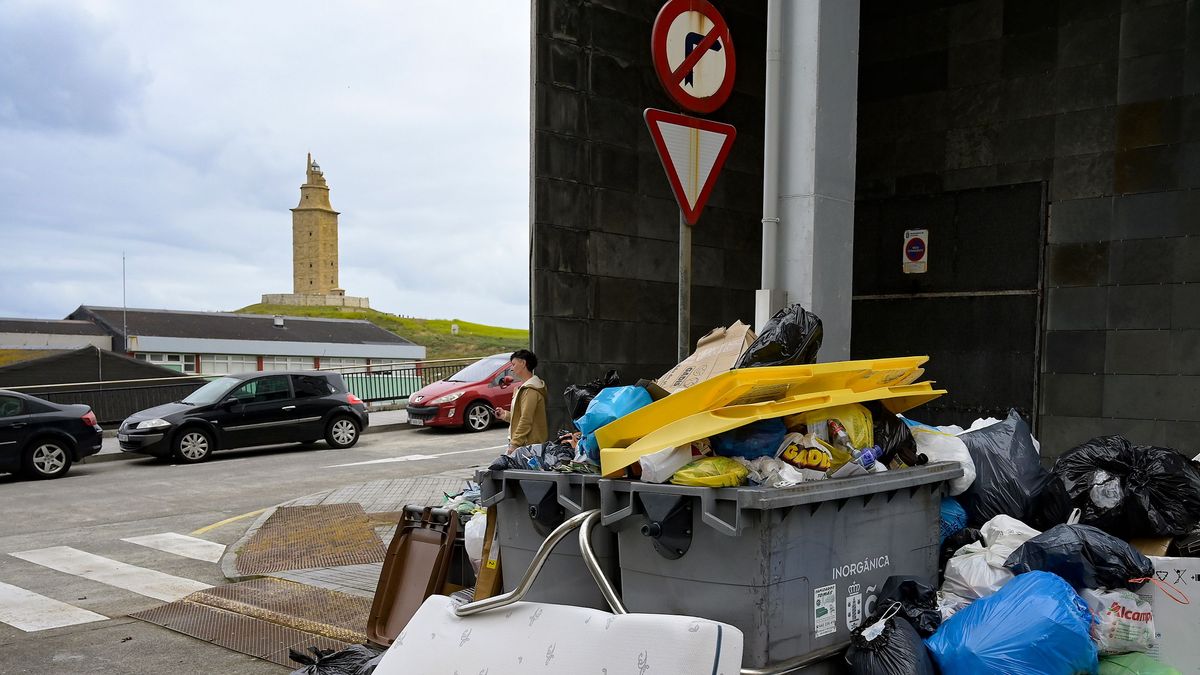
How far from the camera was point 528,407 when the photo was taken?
6824 mm

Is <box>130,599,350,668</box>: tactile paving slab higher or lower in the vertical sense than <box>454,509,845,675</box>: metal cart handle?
lower

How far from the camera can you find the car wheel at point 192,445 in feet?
47.1

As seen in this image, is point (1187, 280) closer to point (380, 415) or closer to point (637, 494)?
point (637, 494)

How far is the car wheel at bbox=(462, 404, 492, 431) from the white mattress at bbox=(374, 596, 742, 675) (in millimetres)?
A: 14327

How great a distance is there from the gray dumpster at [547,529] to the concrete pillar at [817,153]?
2115mm

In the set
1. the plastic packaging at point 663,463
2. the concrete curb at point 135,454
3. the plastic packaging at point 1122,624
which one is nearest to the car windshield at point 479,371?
the concrete curb at point 135,454

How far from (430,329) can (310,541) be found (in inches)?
3385

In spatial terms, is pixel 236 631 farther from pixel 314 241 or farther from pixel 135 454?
pixel 314 241

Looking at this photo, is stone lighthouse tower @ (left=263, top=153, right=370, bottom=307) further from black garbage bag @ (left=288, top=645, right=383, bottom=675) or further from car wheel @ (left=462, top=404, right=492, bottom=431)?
black garbage bag @ (left=288, top=645, right=383, bottom=675)

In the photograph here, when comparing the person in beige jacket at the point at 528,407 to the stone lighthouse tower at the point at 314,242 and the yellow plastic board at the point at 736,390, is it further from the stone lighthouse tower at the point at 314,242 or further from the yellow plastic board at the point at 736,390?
the stone lighthouse tower at the point at 314,242

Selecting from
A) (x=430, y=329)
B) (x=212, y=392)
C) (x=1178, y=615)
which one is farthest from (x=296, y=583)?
(x=430, y=329)

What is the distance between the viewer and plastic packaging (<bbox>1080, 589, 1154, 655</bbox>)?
338 centimetres

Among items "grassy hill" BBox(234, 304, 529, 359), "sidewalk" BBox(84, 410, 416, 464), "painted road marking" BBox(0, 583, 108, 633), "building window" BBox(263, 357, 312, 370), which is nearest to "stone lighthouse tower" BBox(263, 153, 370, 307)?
"grassy hill" BBox(234, 304, 529, 359)

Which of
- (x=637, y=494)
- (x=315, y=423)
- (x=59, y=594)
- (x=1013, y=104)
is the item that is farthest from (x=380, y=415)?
(x=637, y=494)
